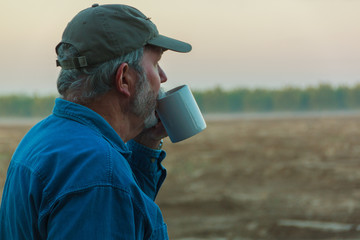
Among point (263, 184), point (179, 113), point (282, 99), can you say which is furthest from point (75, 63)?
point (282, 99)

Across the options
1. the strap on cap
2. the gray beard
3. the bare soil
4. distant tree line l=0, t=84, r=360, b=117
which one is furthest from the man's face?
distant tree line l=0, t=84, r=360, b=117

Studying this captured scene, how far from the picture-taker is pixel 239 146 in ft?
29.3

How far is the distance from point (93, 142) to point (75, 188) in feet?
0.27

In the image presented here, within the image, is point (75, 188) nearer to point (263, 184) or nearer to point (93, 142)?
point (93, 142)

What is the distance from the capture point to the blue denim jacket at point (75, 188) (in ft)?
1.97

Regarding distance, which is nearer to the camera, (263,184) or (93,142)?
(93,142)

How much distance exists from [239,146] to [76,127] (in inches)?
329

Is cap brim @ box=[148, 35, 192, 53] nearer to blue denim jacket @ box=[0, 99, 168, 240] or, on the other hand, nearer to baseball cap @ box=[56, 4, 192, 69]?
baseball cap @ box=[56, 4, 192, 69]

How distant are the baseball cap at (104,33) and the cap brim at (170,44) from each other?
23 millimetres

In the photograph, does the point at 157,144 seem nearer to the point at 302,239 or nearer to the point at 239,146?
the point at 302,239

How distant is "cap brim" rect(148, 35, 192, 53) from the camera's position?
2.63 ft

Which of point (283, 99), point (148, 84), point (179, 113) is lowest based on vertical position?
point (283, 99)

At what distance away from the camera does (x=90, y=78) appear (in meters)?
0.76

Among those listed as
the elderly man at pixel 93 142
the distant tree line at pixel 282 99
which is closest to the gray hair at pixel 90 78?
the elderly man at pixel 93 142
